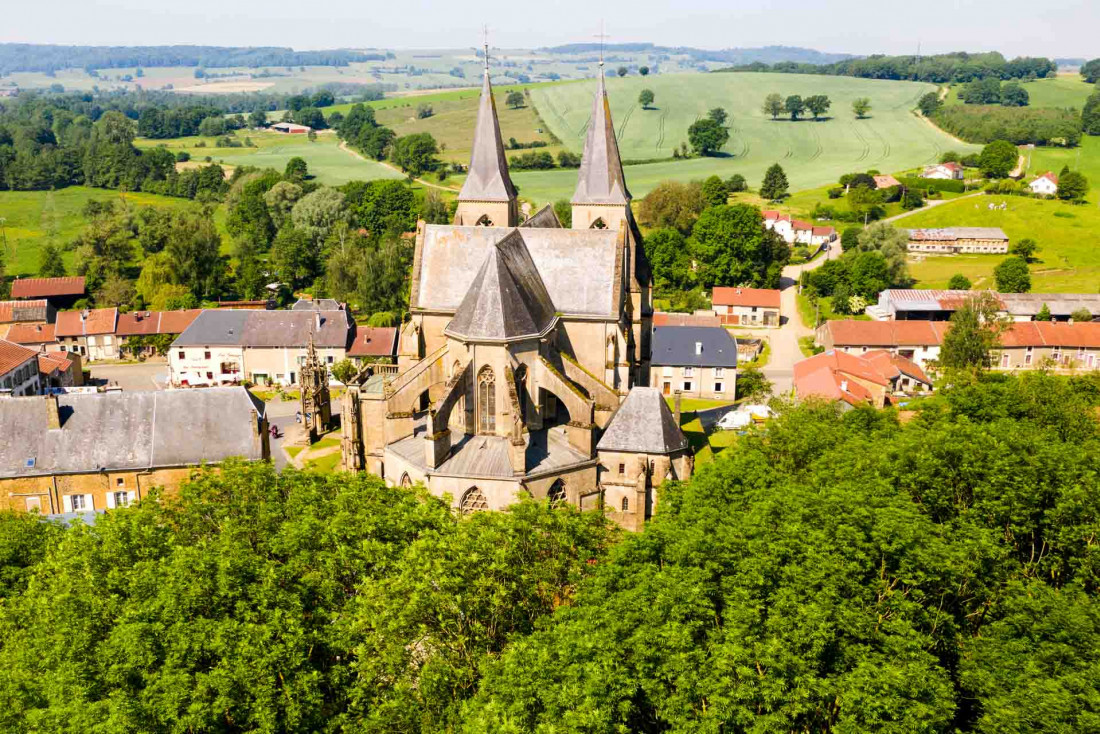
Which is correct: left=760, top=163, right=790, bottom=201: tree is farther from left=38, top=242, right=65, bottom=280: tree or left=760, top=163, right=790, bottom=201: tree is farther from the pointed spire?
left=38, top=242, right=65, bottom=280: tree

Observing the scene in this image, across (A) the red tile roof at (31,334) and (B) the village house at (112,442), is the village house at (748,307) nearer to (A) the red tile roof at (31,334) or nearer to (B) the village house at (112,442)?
(B) the village house at (112,442)

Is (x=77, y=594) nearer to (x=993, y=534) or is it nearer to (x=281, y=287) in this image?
(x=993, y=534)

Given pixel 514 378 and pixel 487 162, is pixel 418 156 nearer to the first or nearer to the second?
pixel 487 162

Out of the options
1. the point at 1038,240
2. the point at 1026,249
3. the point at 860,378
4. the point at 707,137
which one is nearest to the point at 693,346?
the point at 860,378

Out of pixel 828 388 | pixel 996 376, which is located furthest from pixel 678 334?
pixel 996 376

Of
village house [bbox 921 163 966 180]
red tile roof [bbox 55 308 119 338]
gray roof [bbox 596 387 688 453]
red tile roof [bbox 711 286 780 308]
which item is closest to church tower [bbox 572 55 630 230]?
gray roof [bbox 596 387 688 453]

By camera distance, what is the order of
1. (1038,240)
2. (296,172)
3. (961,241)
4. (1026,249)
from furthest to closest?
(296,172)
(961,241)
(1038,240)
(1026,249)
